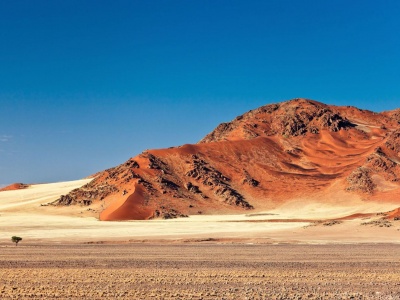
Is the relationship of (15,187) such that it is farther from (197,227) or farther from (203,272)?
(203,272)

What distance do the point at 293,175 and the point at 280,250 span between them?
218 feet

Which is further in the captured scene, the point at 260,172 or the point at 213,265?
the point at 260,172

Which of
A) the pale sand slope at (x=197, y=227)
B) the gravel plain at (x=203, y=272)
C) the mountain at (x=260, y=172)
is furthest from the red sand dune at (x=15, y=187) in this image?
the gravel plain at (x=203, y=272)

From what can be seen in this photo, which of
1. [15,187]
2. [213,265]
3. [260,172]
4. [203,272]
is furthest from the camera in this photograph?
[15,187]

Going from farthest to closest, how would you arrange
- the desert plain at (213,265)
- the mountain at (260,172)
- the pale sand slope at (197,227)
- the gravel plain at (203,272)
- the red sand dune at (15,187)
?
the red sand dune at (15,187) → the mountain at (260,172) → the pale sand slope at (197,227) → the desert plain at (213,265) → the gravel plain at (203,272)

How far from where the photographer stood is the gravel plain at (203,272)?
62.8 ft

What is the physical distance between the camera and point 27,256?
108 feet

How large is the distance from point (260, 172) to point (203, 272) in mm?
77505

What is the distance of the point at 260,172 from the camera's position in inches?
3999

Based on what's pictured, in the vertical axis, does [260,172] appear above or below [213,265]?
above

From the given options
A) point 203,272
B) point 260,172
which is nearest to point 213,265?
point 203,272

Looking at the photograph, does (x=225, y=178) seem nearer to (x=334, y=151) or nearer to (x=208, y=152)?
(x=208, y=152)

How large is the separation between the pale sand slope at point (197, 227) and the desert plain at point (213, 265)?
0.25 m

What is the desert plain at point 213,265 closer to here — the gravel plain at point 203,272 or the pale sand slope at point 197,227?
the gravel plain at point 203,272
